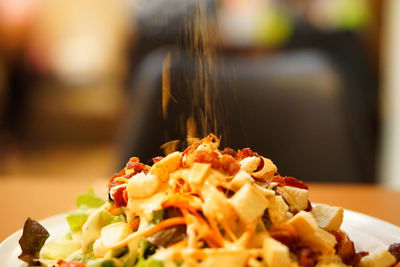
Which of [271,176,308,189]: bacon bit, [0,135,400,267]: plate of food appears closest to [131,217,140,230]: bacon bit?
[0,135,400,267]: plate of food

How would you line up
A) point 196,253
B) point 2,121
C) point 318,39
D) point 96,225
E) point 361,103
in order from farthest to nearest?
point 2,121
point 318,39
point 361,103
point 96,225
point 196,253

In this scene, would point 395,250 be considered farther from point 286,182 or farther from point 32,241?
point 32,241

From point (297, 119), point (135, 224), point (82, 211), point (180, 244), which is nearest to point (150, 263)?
point (180, 244)

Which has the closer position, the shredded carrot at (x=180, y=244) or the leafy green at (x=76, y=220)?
the shredded carrot at (x=180, y=244)

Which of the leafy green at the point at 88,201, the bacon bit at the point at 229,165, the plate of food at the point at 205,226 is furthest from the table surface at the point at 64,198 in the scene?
the bacon bit at the point at 229,165

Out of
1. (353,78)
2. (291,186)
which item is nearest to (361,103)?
(353,78)

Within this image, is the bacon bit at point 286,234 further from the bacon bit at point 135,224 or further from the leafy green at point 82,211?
the leafy green at point 82,211

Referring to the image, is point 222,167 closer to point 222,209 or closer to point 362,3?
point 222,209
